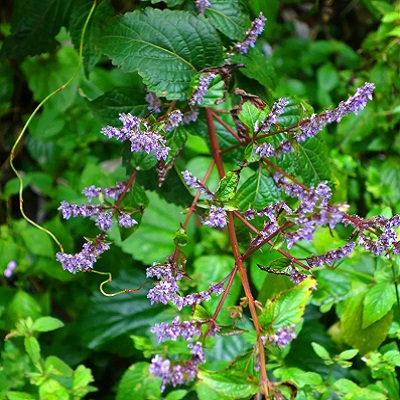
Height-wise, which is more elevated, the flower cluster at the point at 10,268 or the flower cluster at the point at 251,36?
the flower cluster at the point at 251,36

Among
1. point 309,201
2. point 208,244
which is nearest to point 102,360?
point 208,244

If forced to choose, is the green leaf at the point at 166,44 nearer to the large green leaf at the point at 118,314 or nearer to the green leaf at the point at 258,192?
the green leaf at the point at 258,192

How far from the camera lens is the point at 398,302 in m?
1.02

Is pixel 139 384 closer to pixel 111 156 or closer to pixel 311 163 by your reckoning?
pixel 311 163

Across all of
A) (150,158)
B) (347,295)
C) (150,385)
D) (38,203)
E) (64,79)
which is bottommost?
(38,203)

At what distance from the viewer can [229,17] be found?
99 cm

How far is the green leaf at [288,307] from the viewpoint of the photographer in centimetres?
70

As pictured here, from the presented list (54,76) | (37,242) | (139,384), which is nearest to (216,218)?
(139,384)

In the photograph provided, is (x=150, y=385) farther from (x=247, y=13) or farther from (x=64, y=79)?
(x=64, y=79)

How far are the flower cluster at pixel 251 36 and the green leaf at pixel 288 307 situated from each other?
17.4 inches

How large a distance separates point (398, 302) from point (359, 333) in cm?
10

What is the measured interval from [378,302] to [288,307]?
390 mm

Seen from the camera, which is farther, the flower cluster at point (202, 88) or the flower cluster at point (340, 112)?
the flower cluster at point (202, 88)

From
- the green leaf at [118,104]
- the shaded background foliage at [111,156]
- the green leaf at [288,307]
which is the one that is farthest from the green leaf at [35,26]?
the green leaf at [288,307]
